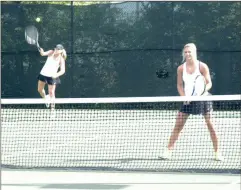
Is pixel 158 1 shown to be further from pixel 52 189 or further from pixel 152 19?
pixel 52 189

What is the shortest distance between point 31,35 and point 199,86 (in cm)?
648

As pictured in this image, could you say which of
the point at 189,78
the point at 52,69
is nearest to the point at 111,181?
the point at 189,78

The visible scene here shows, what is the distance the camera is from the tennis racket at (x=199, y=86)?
5.62 meters

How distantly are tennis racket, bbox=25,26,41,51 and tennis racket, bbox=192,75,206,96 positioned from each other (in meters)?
6.25

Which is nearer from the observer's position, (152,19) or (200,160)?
(200,160)

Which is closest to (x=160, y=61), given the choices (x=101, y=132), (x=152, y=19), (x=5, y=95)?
(x=152, y=19)

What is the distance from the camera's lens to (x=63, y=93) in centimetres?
1195

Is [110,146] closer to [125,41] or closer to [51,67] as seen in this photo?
[51,67]

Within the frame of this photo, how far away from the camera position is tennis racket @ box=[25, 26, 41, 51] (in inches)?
457

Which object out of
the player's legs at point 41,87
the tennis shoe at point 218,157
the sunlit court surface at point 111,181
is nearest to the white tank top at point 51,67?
the player's legs at point 41,87

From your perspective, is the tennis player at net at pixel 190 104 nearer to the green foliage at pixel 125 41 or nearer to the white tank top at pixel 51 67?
the white tank top at pixel 51 67

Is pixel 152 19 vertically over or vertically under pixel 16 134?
over

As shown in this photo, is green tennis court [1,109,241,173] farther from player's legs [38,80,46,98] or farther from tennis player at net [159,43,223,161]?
player's legs [38,80,46,98]

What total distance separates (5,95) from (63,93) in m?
0.94
